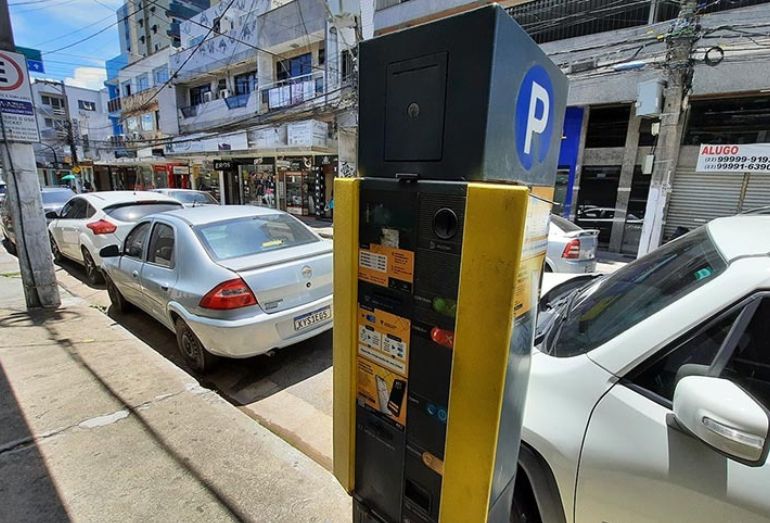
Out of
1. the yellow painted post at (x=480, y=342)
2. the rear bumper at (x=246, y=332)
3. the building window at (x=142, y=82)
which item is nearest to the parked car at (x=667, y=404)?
the yellow painted post at (x=480, y=342)

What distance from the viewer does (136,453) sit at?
2287 millimetres

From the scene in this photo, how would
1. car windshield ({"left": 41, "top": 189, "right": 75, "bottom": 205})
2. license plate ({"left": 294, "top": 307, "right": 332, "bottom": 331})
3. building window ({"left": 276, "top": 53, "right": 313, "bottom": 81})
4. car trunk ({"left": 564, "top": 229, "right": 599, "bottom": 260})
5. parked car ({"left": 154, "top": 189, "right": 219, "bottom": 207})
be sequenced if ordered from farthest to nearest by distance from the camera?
building window ({"left": 276, "top": 53, "right": 313, "bottom": 81}) → parked car ({"left": 154, "top": 189, "right": 219, "bottom": 207}) → car windshield ({"left": 41, "top": 189, "right": 75, "bottom": 205}) → car trunk ({"left": 564, "top": 229, "right": 599, "bottom": 260}) → license plate ({"left": 294, "top": 307, "right": 332, "bottom": 331})

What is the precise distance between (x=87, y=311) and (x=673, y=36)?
34.5 feet

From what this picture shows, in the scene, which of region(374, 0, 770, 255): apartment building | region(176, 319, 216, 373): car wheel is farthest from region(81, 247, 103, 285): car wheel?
region(374, 0, 770, 255): apartment building

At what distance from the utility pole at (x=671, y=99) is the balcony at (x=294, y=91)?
10.4 meters

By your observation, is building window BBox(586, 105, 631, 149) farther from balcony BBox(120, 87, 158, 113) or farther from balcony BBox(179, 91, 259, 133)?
balcony BBox(120, 87, 158, 113)

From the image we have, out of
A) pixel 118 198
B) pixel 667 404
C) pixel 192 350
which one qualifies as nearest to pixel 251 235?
pixel 192 350

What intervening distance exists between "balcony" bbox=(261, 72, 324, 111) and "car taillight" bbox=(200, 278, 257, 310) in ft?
40.1

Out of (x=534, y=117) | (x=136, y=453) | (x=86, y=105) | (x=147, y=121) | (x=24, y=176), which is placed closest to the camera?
(x=534, y=117)

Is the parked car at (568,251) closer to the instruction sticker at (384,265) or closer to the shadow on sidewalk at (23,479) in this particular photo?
the instruction sticker at (384,265)

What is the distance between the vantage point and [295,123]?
46.0ft

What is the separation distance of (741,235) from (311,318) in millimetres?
2953

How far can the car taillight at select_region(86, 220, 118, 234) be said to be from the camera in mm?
6016

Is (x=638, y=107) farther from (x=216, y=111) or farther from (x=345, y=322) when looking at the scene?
(x=216, y=111)
